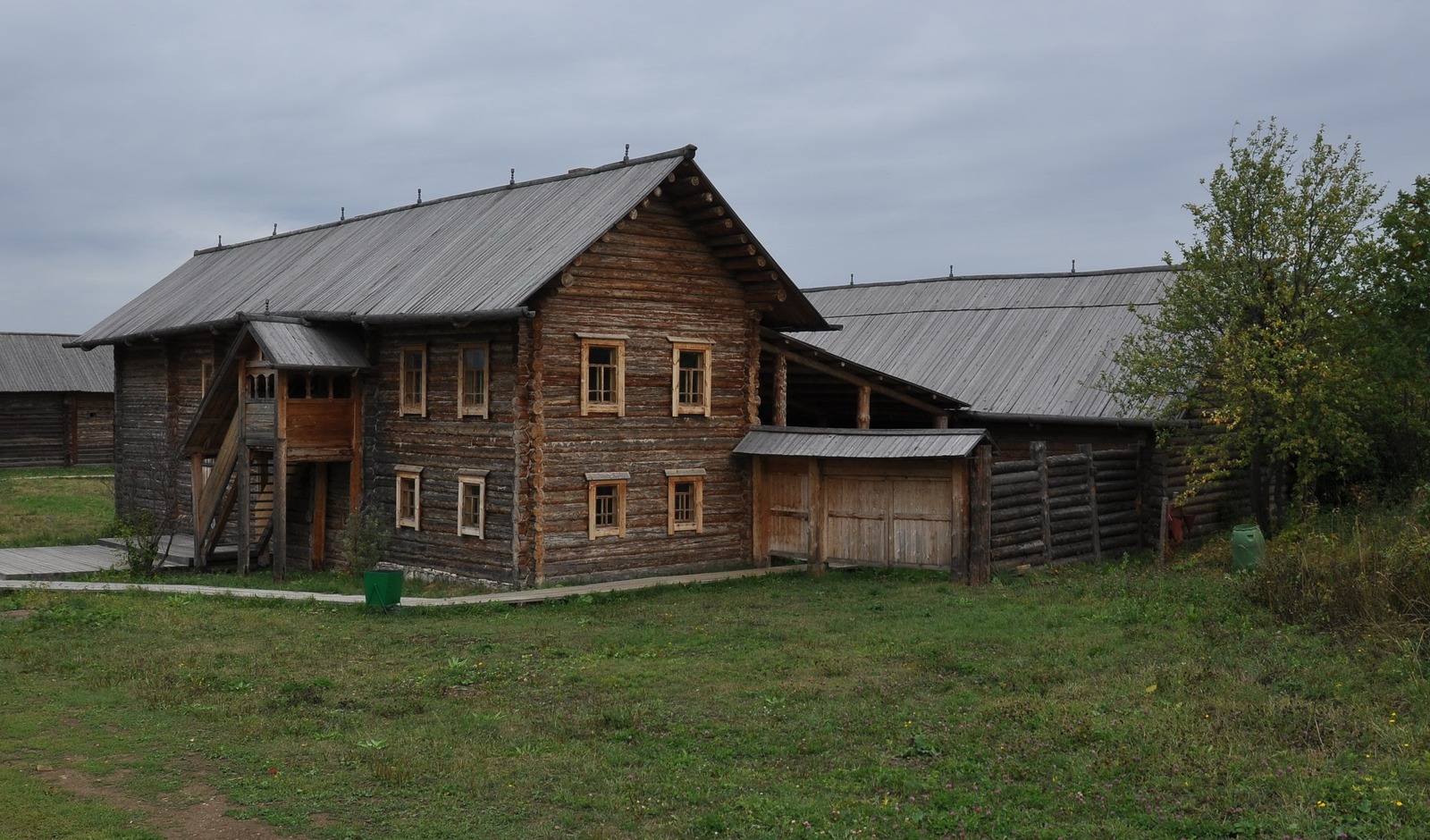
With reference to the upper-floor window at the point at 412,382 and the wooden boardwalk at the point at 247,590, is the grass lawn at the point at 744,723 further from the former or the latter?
the upper-floor window at the point at 412,382

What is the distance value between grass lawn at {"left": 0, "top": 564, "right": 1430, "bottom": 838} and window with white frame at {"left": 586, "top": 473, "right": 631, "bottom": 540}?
4.34m

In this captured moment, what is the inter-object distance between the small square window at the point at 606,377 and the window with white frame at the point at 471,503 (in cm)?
243

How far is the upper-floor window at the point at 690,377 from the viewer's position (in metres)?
24.5

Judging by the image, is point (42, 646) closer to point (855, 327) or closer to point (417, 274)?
point (417, 274)

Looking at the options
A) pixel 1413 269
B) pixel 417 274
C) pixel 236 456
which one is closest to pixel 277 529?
pixel 236 456

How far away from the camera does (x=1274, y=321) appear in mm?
21922

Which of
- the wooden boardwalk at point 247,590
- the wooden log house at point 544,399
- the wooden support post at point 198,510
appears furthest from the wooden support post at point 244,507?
the wooden support post at point 198,510

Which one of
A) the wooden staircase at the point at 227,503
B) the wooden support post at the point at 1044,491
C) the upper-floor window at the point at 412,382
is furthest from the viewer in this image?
the wooden staircase at the point at 227,503

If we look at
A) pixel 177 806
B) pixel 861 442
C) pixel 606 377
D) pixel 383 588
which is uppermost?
pixel 606 377

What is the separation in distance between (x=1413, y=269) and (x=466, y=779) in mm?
20083

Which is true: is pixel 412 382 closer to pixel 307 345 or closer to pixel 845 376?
pixel 307 345

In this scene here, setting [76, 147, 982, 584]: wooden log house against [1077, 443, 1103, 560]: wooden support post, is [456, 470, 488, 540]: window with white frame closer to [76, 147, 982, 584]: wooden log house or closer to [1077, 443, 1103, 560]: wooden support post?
[76, 147, 982, 584]: wooden log house

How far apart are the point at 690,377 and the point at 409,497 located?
6.10 metres

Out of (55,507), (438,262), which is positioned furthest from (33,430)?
(438,262)
